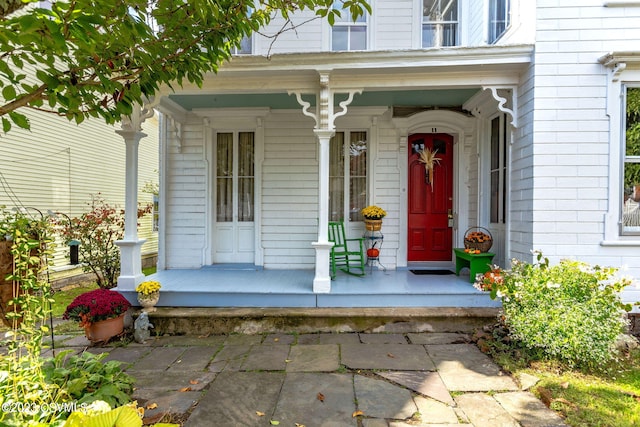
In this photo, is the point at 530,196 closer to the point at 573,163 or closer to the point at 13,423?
the point at 573,163

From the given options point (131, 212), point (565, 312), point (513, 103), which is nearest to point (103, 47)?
point (131, 212)

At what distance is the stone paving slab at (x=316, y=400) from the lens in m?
2.32

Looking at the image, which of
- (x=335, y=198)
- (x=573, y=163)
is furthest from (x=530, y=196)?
(x=335, y=198)

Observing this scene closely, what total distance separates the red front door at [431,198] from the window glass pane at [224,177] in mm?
3070

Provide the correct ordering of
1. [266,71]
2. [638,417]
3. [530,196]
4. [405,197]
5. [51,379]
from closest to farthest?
[51,379]
[638,417]
[530,196]
[266,71]
[405,197]

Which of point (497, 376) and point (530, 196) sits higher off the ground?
point (530, 196)

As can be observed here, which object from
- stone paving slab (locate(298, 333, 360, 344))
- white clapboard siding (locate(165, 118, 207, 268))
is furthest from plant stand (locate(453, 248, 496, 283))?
white clapboard siding (locate(165, 118, 207, 268))

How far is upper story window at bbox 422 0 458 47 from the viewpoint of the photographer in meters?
5.39

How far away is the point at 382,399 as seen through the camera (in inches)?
101

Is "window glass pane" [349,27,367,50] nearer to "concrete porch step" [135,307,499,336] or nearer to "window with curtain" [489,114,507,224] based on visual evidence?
"window with curtain" [489,114,507,224]

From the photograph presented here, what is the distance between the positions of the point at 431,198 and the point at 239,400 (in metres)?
4.39

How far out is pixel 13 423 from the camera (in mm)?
1490

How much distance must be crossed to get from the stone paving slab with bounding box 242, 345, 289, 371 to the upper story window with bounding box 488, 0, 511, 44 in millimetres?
4938

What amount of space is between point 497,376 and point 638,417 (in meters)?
0.87
